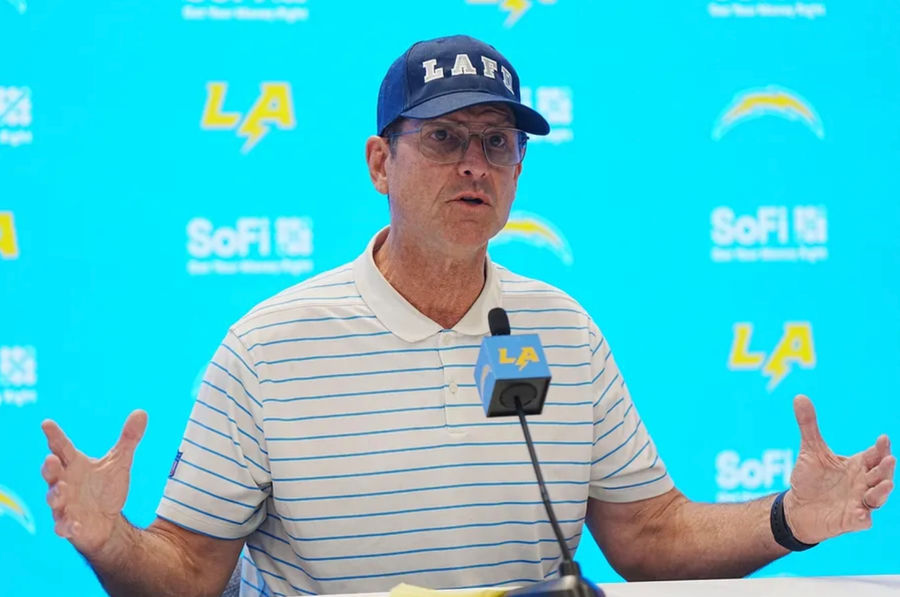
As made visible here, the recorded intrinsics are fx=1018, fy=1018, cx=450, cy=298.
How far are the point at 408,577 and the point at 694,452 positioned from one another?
5.69 ft

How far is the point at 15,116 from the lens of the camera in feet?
9.84

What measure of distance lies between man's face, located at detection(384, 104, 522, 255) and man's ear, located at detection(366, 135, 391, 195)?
0.14 metres

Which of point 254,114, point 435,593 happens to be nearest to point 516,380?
point 435,593

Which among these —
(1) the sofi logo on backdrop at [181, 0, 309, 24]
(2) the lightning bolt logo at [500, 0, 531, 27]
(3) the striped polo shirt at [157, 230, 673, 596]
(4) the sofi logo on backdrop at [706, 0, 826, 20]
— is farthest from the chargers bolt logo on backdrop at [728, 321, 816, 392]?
(1) the sofi logo on backdrop at [181, 0, 309, 24]

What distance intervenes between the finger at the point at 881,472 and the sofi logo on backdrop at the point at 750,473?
1.65 metres

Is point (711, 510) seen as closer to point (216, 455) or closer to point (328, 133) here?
point (216, 455)

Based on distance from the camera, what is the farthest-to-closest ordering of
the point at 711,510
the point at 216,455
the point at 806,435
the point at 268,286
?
the point at 268,286 → the point at 711,510 → the point at 216,455 → the point at 806,435

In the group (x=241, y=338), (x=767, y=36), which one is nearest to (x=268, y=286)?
(x=241, y=338)

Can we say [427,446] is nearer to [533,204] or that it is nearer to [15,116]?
[533,204]

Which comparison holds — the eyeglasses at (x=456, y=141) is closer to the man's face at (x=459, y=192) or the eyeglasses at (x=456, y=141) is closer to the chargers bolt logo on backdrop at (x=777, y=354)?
the man's face at (x=459, y=192)

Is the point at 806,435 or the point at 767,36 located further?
the point at 767,36

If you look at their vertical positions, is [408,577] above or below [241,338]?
below

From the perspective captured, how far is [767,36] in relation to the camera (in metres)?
3.29

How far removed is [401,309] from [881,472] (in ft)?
2.86
